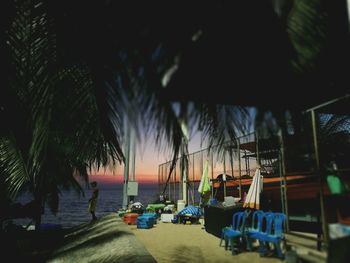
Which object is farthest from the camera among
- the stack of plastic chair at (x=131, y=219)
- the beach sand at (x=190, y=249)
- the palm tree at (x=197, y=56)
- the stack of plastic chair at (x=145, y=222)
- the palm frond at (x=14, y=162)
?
the stack of plastic chair at (x=131, y=219)

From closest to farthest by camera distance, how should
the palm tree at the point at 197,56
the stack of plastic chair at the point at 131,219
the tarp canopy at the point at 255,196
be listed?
1. the palm tree at the point at 197,56
2. the tarp canopy at the point at 255,196
3. the stack of plastic chair at the point at 131,219

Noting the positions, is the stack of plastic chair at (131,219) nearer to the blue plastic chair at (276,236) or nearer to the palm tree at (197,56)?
the blue plastic chair at (276,236)

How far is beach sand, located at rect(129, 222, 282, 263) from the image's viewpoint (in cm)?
667

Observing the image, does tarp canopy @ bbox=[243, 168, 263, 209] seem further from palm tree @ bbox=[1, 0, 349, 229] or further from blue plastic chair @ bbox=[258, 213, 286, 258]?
palm tree @ bbox=[1, 0, 349, 229]

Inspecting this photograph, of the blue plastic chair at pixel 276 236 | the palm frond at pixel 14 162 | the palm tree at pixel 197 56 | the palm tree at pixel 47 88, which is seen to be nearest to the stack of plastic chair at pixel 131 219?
the palm frond at pixel 14 162

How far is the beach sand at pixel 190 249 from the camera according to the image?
21.9ft

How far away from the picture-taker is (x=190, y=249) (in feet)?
26.0

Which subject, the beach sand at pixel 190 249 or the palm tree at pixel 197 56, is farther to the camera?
the beach sand at pixel 190 249

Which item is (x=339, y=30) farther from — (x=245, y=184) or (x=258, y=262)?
(x=245, y=184)

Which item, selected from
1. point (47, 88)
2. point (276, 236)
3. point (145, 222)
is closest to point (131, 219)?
point (145, 222)

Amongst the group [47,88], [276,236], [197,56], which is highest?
[47,88]

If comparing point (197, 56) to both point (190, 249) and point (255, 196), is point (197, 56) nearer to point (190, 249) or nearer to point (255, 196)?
point (190, 249)

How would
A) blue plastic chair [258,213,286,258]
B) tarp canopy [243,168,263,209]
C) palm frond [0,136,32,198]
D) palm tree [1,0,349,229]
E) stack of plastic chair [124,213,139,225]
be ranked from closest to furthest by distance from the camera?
palm tree [1,0,349,229], blue plastic chair [258,213,286,258], palm frond [0,136,32,198], tarp canopy [243,168,263,209], stack of plastic chair [124,213,139,225]

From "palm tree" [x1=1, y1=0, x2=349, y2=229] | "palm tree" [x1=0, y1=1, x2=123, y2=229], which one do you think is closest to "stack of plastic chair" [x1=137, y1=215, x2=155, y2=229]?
"palm tree" [x1=0, y1=1, x2=123, y2=229]
